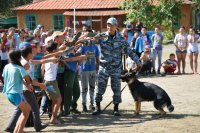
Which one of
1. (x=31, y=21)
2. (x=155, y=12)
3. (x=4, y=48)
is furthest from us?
(x=31, y=21)

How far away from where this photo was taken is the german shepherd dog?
28.3 feet

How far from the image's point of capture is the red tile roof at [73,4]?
130 ft

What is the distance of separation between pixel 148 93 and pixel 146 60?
7013mm

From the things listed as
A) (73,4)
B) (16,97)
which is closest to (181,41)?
(16,97)

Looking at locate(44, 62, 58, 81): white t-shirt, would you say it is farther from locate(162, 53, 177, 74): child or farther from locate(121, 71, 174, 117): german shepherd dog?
locate(162, 53, 177, 74): child

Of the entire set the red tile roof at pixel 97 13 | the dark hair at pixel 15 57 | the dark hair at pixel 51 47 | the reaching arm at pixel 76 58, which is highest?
the red tile roof at pixel 97 13

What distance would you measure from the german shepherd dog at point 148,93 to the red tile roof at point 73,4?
30.2m

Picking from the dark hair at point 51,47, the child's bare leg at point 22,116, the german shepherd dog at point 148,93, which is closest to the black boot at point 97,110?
the german shepherd dog at point 148,93

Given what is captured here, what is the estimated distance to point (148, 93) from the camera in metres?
8.78

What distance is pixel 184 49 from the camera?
15938 millimetres

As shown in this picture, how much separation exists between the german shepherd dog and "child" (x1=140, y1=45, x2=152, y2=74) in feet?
21.8

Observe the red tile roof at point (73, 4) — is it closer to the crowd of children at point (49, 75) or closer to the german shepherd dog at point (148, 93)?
the crowd of children at point (49, 75)

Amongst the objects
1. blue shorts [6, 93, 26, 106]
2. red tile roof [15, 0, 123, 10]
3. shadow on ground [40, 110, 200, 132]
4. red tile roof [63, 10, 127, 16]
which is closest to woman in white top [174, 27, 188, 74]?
shadow on ground [40, 110, 200, 132]

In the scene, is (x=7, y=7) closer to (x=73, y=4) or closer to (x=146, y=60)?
(x=73, y=4)
